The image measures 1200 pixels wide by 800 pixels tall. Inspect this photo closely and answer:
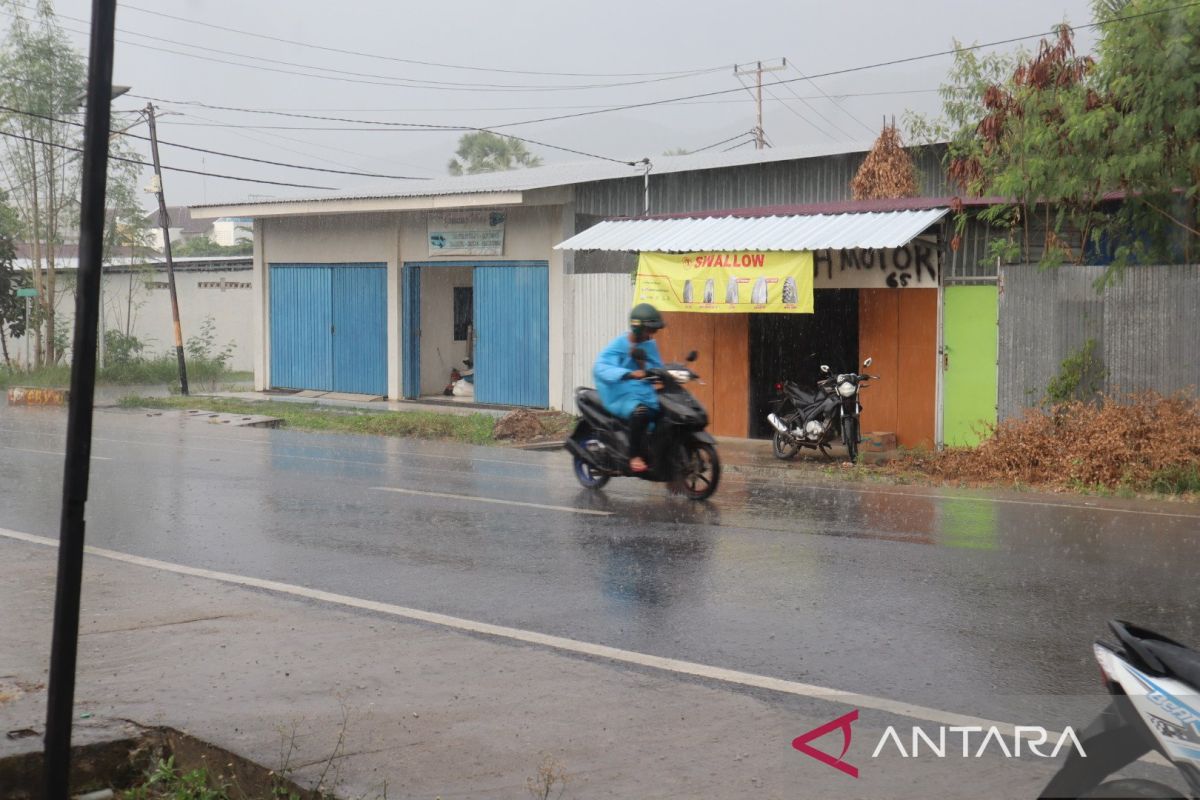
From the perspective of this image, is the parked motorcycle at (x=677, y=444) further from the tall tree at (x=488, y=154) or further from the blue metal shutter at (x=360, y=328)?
the tall tree at (x=488, y=154)

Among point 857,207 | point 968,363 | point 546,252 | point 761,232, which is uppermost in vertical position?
point 857,207

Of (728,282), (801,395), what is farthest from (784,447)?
(728,282)

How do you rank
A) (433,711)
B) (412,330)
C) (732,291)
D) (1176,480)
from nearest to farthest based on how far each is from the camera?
(433,711) → (1176,480) → (732,291) → (412,330)

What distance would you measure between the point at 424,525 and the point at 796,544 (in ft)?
10.2

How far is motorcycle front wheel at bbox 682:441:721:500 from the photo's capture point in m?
12.1

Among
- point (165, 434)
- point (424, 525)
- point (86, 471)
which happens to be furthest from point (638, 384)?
point (165, 434)

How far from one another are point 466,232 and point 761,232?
7.92 metres

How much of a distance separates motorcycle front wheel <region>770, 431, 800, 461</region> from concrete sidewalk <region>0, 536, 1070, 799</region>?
936 centimetres

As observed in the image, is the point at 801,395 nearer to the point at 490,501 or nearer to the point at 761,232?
the point at 761,232

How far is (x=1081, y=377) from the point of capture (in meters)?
14.6

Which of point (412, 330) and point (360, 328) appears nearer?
point (412, 330)

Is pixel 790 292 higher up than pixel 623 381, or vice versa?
pixel 790 292

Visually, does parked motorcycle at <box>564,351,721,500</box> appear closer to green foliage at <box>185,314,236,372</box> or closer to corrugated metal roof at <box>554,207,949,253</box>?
corrugated metal roof at <box>554,207,949,253</box>

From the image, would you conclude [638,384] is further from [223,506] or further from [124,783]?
[124,783]
